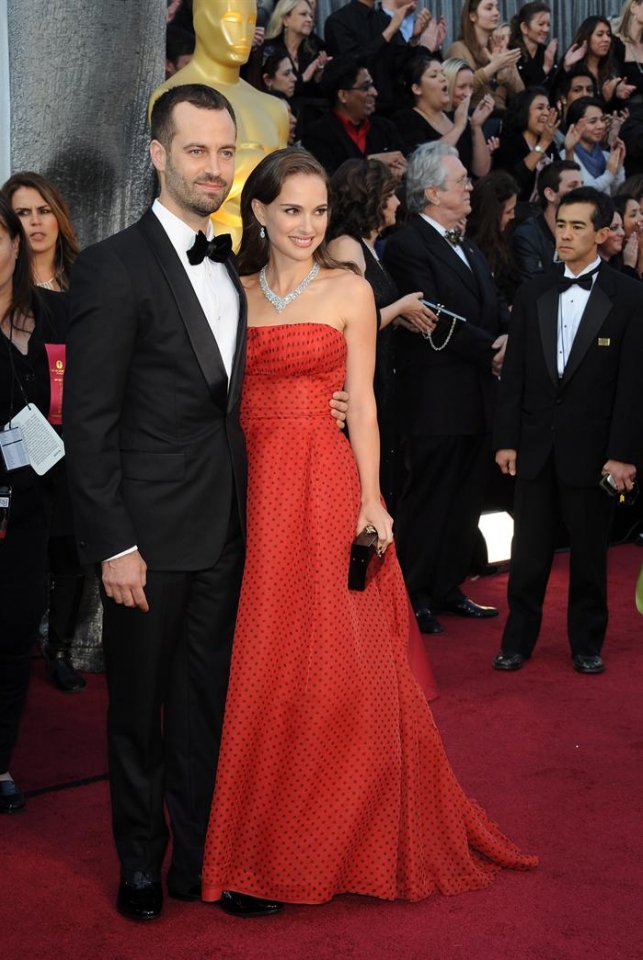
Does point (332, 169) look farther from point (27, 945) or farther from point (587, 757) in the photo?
point (27, 945)

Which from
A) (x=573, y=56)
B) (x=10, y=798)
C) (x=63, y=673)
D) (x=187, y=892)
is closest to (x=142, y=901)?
(x=187, y=892)

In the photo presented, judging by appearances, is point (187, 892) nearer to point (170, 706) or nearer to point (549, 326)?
point (170, 706)

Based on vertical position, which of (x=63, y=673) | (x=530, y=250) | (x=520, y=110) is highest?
(x=520, y=110)

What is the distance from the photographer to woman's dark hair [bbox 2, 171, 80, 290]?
166 inches

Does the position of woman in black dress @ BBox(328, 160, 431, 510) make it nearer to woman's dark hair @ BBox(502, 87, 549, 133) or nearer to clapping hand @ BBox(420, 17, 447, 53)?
woman's dark hair @ BBox(502, 87, 549, 133)

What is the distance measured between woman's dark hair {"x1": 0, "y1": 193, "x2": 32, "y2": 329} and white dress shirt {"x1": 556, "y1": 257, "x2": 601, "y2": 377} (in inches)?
77.4

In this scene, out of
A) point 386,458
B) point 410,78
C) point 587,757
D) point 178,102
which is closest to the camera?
point 178,102

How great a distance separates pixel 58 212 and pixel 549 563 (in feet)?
6.82

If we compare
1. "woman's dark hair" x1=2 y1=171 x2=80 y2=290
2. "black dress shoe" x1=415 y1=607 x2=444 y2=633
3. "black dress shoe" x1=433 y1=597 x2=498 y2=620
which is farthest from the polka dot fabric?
"black dress shoe" x1=433 y1=597 x2=498 y2=620

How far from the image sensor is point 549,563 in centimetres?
466

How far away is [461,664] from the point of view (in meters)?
4.70

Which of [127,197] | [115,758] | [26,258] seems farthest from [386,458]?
[115,758]

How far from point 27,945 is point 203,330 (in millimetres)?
1277

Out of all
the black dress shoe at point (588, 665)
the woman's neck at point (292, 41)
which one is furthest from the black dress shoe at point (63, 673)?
the woman's neck at point (292, 41)
